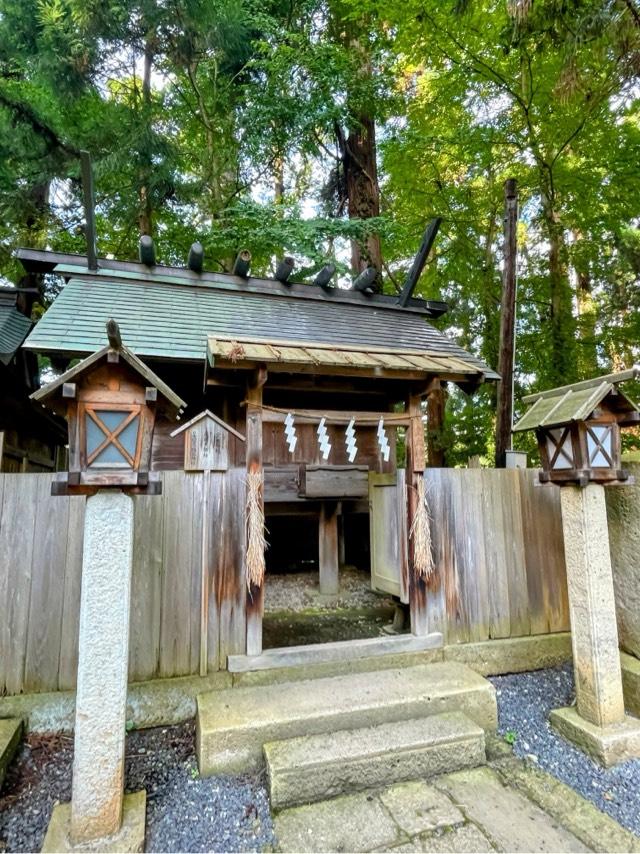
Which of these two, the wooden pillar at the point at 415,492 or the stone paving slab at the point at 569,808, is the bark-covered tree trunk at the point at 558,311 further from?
the stone paving slab at the point at 569,808

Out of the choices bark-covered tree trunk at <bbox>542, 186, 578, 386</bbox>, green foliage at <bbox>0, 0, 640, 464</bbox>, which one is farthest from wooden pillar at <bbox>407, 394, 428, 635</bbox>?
bark-covered tree trunk at <bbox>542, 186, 578, 386</bbox>

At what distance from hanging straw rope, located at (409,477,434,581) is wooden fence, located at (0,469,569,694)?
0.13 meters

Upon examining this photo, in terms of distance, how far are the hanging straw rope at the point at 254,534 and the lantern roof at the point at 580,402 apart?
2.40 meters

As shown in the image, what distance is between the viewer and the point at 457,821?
2.27 metres

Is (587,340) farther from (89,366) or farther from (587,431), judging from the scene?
(89,366)

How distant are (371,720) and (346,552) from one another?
5550 mm

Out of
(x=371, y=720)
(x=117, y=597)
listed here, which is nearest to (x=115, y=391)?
(x=117, y=597)

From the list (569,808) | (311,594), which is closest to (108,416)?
(569,808)

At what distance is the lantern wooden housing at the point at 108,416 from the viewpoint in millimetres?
2270

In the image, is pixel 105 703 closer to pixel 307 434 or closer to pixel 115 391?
pixel 115 391

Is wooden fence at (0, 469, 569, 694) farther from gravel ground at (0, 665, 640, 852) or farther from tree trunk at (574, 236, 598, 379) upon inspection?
tree trunk at (574, 236, 598, 379)

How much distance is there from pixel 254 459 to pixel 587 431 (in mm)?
2639

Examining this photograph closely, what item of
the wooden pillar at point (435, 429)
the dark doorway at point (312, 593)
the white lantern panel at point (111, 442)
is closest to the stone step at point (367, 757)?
the dark doorway at point (312, 593)

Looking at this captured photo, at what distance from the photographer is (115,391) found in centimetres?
242
